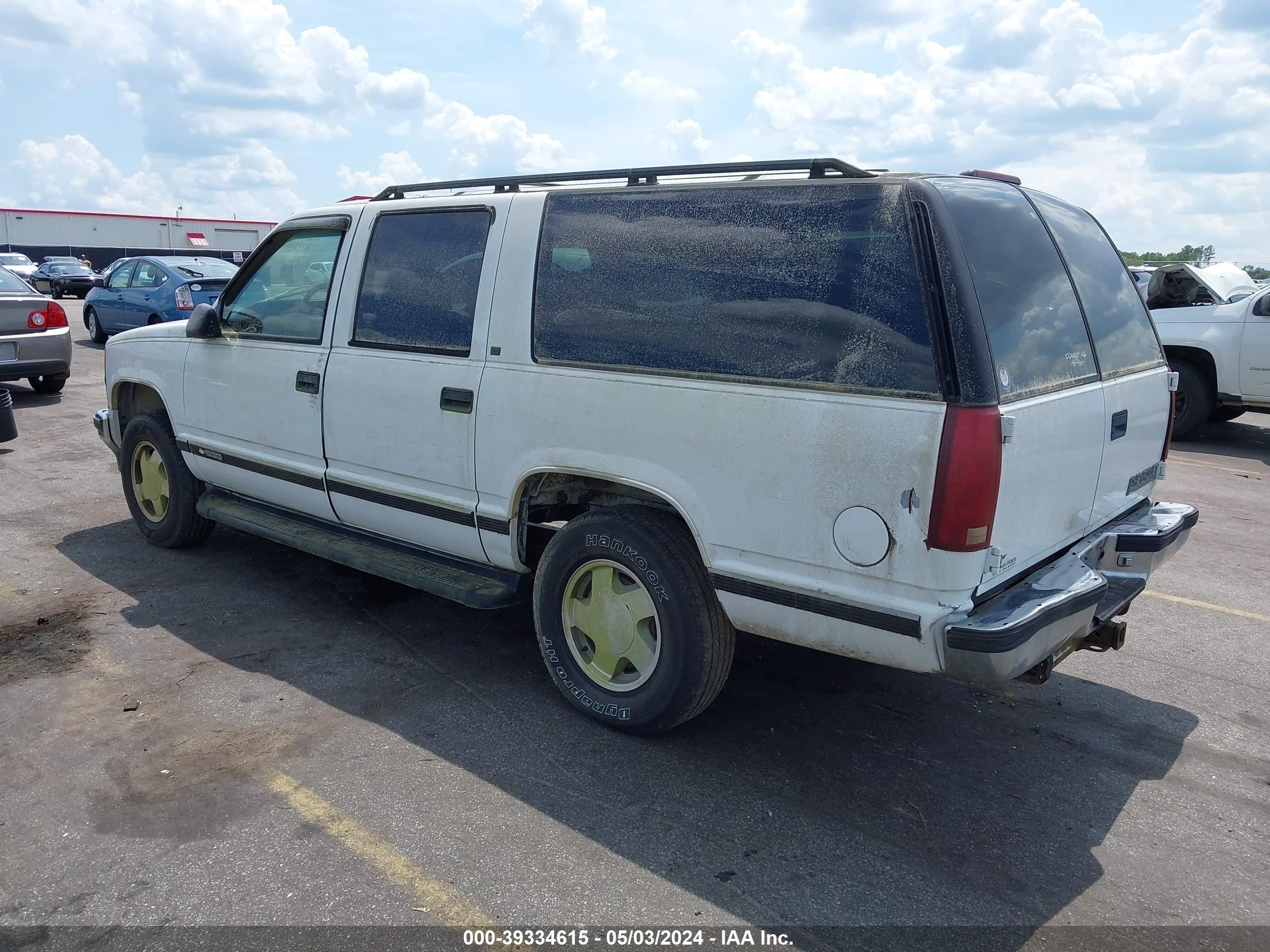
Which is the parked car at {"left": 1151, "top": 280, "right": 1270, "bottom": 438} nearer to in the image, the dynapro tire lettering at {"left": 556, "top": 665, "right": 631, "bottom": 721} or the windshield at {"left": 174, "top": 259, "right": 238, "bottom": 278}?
the dynapro tire lettering at {"left": 556, "top": 665, "right": 631, "bottom": 721}

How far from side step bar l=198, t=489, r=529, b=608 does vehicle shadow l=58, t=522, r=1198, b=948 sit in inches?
15.6

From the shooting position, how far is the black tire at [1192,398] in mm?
10453

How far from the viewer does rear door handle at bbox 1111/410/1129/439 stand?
143 inches

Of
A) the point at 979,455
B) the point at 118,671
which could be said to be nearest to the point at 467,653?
the point at 118,671

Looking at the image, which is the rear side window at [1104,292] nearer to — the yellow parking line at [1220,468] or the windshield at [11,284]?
the yellow parking line at [1220,468]

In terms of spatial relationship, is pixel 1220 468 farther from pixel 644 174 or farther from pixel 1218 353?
pixel 644 174

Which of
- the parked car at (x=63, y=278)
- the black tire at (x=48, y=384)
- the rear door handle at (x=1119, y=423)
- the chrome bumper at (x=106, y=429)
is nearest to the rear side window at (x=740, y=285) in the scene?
the rear door handle at (x=1119, y=423)

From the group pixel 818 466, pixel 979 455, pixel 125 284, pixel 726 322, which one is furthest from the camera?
pixel 125 284

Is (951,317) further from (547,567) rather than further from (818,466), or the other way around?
(547,567)

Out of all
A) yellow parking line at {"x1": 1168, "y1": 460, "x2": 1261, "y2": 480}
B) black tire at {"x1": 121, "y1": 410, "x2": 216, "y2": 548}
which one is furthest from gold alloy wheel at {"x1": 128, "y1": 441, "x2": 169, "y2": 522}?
yellow parking line at {"x1": 1168, "y1": 460, "x2": 1261, "y2": 480}

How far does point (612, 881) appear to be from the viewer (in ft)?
9.49

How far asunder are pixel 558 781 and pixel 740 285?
6.05 ft

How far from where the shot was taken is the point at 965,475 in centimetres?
282

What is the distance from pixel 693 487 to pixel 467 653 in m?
1.75
